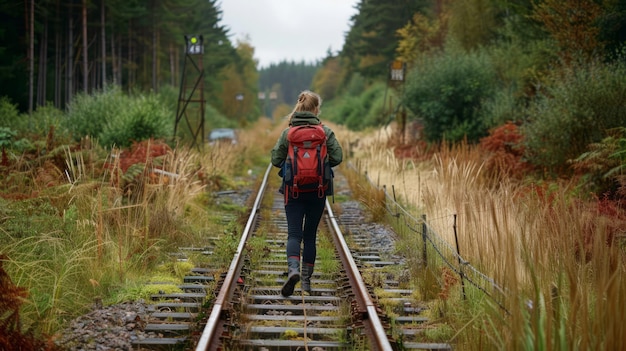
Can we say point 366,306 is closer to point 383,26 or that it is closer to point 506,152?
point 506,152

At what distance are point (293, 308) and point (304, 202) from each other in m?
1.15

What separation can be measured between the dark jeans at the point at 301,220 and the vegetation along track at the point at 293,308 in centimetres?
45

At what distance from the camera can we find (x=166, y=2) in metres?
48.3

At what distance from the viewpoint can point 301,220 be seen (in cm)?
671

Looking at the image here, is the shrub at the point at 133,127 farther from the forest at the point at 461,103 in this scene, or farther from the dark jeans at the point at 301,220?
the dark jeans at the point at 301,220

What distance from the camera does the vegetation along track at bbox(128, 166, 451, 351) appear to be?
4984mm

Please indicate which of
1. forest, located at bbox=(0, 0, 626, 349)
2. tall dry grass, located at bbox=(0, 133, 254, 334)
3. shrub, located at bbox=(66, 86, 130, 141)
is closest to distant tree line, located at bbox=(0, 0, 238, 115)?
forest, located at bbox=(0, 0, 626, 349)

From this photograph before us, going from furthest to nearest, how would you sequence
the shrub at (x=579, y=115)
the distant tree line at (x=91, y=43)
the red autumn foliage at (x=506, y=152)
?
the distant tree line at (x=91, y=43)
the red autumn foliage at (x=506, y=152)
the shrub at (x=579, y=115)

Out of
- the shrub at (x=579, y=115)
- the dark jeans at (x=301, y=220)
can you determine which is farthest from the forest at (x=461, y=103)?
the dark jeans at (x=301, y=220)

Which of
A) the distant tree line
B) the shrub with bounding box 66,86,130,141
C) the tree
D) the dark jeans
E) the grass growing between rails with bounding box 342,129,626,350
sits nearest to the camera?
the grass growing between rails with bounding box 342,129,626,350

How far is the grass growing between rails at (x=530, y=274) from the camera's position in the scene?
3844 millimetres

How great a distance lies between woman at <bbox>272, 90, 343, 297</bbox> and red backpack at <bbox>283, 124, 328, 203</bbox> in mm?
143

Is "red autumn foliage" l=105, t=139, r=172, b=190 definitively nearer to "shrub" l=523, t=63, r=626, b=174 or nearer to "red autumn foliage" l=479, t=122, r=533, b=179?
"red autumn foliage" l=479, t=122, r=533, b=179

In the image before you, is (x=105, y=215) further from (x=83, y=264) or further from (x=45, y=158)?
(x=45, y=158)
